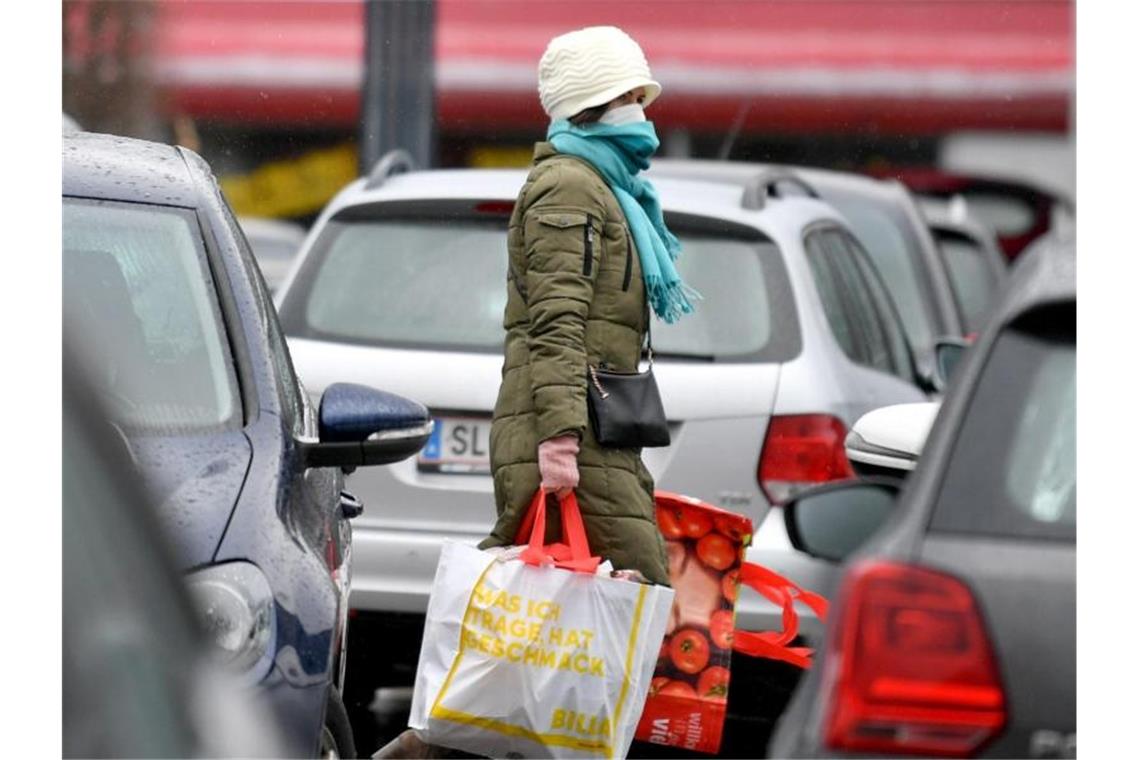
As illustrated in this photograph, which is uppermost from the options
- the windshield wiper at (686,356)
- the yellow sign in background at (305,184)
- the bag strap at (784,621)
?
the windshield wiper at (686,356)

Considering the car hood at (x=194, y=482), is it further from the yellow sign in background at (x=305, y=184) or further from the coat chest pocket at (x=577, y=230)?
the yellow sign in background at (x=305, y=184)

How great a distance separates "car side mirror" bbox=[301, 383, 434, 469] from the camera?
198 inches

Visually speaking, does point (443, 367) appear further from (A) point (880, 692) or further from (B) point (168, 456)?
(A) point (880, 692)

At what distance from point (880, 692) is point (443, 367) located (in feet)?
12.5

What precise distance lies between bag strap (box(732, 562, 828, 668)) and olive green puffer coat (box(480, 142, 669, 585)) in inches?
14.1

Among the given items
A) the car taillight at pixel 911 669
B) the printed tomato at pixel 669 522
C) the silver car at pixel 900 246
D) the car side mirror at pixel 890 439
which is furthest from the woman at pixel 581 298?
the silver car at pixel 900 246

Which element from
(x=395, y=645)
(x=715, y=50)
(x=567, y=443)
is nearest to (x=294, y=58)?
(x=715, y=50)

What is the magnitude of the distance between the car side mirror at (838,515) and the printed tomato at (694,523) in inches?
63.9

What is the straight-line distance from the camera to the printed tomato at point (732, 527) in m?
5.81

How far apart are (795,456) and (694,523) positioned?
124cm

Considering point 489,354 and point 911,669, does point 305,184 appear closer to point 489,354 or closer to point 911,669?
point 489,354

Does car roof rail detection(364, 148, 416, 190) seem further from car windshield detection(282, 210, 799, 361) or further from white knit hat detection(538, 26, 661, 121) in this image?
white knit hat detection(538, 26, 661, 121)

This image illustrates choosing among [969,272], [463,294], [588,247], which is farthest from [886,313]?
[969,272]

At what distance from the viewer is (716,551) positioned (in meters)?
5.88
